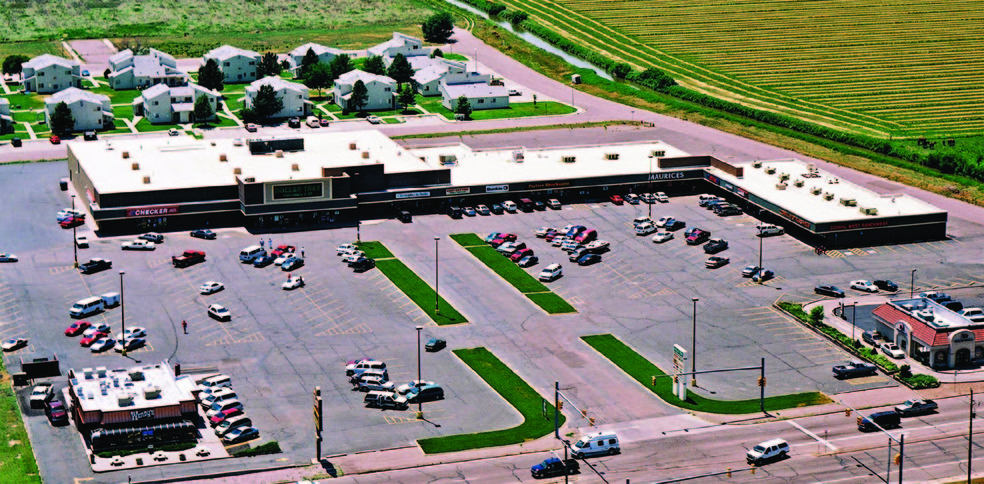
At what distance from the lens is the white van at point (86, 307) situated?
509 ft

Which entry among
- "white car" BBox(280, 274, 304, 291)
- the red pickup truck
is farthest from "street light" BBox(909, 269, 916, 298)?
the red pickup truck

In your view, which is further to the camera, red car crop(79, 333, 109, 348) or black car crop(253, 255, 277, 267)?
black car crop(253, 255, 277, 267)

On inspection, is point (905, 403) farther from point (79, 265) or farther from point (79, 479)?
point (79, 265)

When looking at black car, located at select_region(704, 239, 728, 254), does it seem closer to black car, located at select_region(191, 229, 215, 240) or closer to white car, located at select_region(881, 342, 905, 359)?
white car, located at select_region(881, 342, 905, 359)

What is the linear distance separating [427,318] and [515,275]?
1820 cm

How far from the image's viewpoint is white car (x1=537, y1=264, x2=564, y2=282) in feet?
556

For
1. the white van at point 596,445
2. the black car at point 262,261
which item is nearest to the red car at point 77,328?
the black car at point 262,261

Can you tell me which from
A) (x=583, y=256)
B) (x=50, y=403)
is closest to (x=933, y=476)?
(x=583, y=256)

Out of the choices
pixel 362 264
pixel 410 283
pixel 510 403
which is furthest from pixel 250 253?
pixel 510 403

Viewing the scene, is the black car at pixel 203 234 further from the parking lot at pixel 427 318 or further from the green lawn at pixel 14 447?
the green lawn at pixel 14 447

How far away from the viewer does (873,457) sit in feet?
404

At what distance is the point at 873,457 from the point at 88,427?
223 feet

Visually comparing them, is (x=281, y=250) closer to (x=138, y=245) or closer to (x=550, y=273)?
(x=138, y=245)

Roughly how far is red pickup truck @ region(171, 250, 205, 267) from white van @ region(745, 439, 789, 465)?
77.6m
